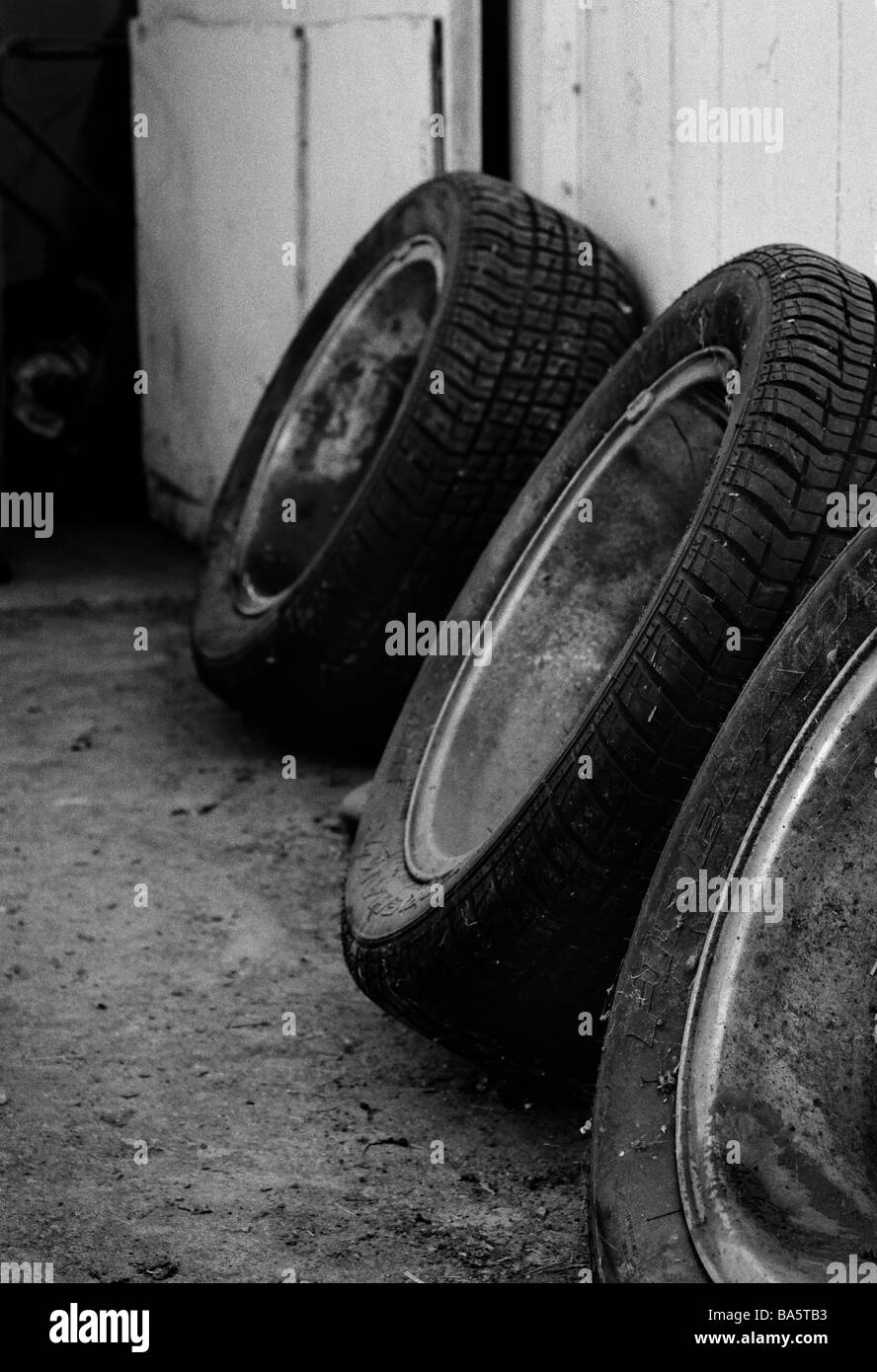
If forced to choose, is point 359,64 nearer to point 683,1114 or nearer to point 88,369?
point 88,369

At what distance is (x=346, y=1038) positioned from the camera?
104 inches

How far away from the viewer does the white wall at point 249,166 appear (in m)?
4.34

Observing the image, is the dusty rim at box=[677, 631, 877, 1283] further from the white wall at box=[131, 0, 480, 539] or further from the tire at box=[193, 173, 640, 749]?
the white wall at box=[131, 0, 480, 539]

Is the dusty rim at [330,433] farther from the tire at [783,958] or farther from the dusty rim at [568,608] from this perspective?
the tire at [783,958]

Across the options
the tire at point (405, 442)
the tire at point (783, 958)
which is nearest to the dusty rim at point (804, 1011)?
the tire at point (783, 958)

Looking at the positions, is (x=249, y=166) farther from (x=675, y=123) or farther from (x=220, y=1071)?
(x=220, y=1071)

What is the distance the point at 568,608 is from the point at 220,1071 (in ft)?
2.86

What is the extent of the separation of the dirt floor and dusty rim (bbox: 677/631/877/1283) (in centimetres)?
36

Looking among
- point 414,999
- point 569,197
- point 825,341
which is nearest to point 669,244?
point 569,197

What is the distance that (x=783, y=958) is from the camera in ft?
6.17

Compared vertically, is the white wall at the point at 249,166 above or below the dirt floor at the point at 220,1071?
above

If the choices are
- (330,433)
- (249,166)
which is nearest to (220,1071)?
(330,433)

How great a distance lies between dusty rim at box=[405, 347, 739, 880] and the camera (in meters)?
2.75

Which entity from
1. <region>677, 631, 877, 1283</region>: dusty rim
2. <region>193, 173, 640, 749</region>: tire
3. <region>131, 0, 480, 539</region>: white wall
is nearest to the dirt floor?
<region>193, 173, 640, 749</region>: tire
